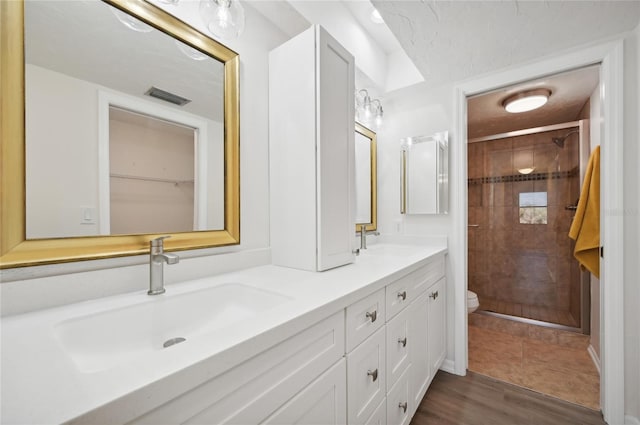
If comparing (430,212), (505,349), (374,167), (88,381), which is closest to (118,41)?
(88,381)

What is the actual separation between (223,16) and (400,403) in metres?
1.82

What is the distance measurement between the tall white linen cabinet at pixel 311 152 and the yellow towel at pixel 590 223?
1.61 m

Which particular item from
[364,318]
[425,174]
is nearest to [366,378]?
[364,318]

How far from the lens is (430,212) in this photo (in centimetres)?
205

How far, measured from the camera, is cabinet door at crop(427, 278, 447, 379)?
65.0 inches

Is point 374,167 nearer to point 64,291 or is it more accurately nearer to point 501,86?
point 501,86

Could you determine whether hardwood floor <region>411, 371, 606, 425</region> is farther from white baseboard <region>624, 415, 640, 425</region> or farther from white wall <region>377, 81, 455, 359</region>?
white wall <region>377, 81, 455, 359</region>

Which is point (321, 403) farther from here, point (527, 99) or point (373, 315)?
point (527, 99)

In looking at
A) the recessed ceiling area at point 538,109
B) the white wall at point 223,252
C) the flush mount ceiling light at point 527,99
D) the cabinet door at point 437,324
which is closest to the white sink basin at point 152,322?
the white wall at point 223,252

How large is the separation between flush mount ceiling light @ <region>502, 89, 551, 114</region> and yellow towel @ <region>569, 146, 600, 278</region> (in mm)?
751

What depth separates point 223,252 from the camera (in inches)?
46.6

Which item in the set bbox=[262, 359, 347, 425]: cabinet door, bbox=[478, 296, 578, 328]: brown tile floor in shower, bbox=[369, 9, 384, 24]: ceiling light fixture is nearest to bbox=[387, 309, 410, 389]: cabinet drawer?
bbox=[262, 359, 347, 425]: cabinet door

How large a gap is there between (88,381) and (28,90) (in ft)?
2.68

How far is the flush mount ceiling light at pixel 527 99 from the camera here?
2.26 m
